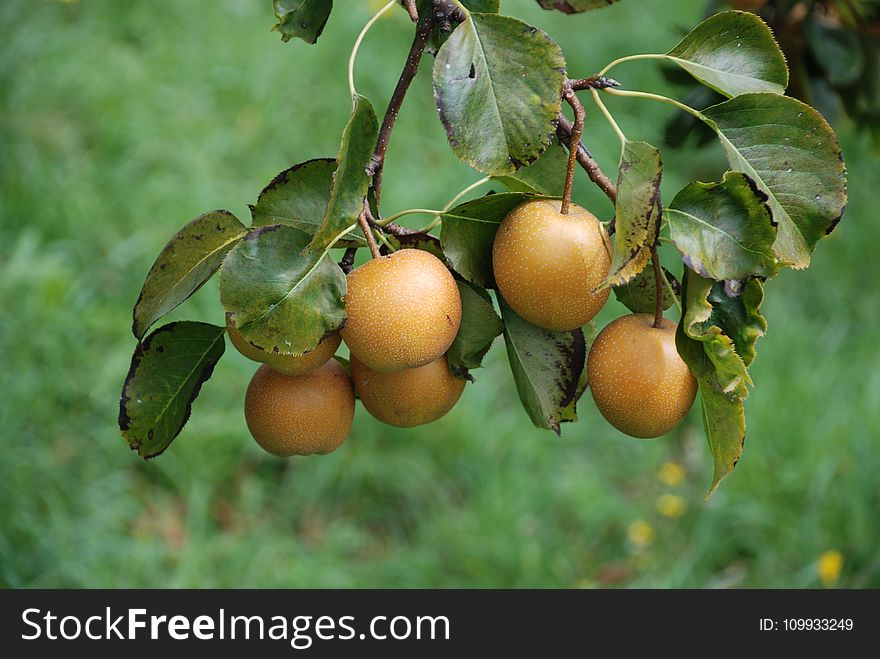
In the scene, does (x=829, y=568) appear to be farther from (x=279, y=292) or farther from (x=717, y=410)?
(x=279, y=292)

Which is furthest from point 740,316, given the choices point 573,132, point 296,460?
point 296,460

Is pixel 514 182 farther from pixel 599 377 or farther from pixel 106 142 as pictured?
pixel 106 142

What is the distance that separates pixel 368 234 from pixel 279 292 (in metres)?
0.07

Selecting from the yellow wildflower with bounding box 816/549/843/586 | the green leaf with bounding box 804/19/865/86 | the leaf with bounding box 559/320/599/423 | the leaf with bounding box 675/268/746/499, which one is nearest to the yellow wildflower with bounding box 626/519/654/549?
the yellow wildflower with bounding box 816/549/843/586

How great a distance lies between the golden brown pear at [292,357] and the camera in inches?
25.3

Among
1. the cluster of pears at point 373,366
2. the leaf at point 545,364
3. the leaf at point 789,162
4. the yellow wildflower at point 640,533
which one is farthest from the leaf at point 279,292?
the yellow wildflower at point 640,533

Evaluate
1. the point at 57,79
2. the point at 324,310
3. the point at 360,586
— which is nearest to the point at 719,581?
the point at 360,586

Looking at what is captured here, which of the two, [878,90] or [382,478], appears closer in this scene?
[878,90]

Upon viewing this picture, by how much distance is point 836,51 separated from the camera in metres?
1.21

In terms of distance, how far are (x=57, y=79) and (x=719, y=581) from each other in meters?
2.03

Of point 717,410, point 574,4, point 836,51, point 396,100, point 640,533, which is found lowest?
point 717,410

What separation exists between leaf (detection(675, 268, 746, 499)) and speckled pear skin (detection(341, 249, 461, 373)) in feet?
0.48

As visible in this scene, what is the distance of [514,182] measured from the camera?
665 mm

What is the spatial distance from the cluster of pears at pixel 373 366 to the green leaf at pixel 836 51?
0.74m
